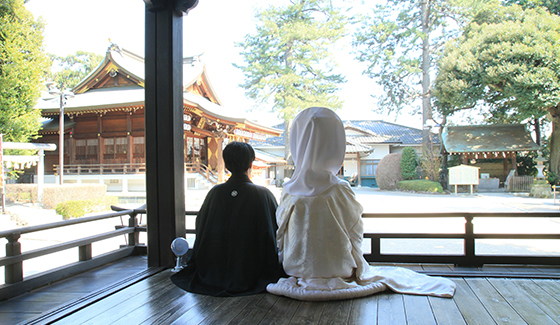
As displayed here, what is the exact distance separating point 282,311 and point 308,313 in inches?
6.4

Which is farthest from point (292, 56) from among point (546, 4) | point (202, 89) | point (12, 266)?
point (12, 266)

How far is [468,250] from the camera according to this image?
305 cm

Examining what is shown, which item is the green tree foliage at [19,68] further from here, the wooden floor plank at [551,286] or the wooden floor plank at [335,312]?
the wooden floor plank at [551,286]

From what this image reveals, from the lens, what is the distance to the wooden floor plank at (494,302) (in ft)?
6.32

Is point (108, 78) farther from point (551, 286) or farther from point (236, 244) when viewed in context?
point (551, 286)

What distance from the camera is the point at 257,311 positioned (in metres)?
2.07

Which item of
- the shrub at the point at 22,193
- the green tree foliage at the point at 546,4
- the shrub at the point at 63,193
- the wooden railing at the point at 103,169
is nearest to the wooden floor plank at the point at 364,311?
the shrub at the point at 63,193

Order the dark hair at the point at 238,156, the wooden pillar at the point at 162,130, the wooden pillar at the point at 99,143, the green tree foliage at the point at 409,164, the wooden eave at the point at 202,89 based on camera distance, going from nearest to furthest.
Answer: the dark hair at the point at 238,156 → the wooden pillar at the point at 162,130 → the wooden pillar at the point at 99,143 → the wooden eave at the point at 202,89 → the green tree foliage at the point at 409,164

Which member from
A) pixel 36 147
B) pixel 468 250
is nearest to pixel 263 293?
pixel 468 250

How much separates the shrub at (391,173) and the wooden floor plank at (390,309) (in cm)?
1482

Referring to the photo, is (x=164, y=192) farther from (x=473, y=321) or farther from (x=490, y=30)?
(x=490, y=30)

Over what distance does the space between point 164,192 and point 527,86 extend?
46.0ft

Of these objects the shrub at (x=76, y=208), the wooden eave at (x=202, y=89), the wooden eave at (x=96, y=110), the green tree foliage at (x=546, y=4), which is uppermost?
the green tree foliage at (x=546, y=4)

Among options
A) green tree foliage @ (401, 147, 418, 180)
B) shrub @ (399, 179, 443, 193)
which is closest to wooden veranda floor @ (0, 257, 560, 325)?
shrub @ (399, 179, 443, 193)
